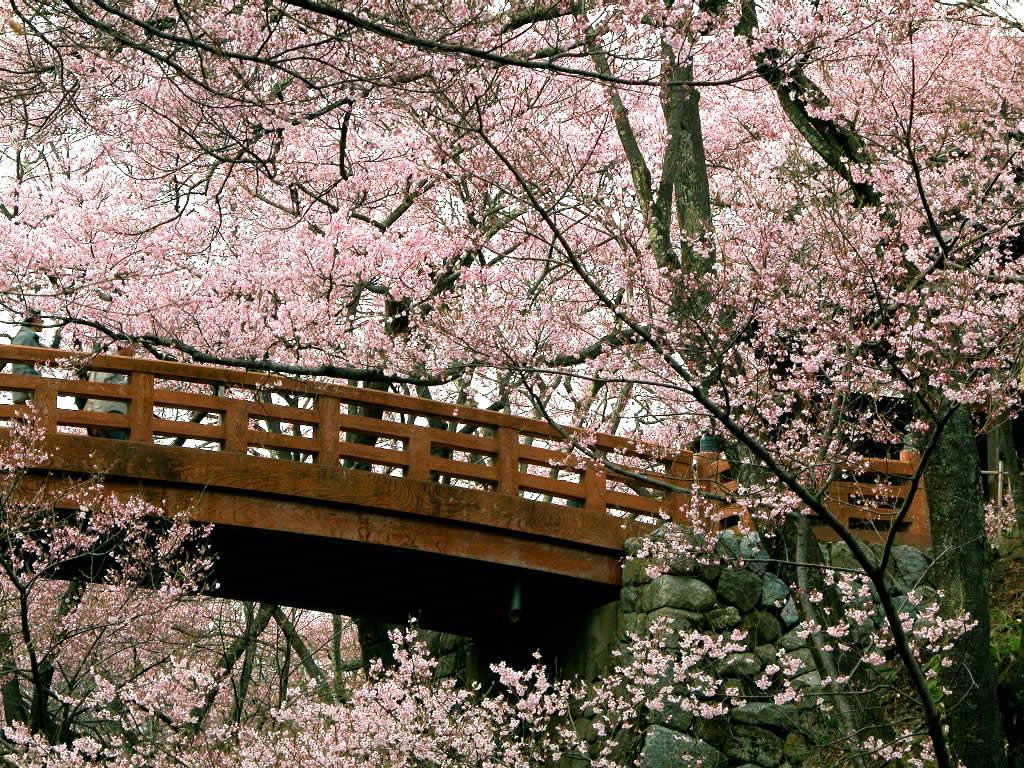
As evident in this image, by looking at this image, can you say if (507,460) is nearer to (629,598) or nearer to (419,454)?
(419,454)

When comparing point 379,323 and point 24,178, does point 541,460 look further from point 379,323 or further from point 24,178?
point 24,178

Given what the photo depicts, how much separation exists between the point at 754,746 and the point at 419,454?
11.4 ft

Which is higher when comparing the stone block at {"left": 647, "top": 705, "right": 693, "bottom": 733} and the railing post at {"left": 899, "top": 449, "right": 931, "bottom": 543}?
the railing post at {"left": 899, "top": 449, "right": 931, "bottom": 543}

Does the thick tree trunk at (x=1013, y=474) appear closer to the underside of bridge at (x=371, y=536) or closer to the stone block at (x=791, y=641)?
the stone block at (x=791, y=641)

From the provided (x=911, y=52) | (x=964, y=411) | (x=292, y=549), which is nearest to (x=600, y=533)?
(x=292, y=549)

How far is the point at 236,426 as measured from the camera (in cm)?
1045

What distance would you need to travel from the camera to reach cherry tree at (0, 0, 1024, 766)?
6.90m

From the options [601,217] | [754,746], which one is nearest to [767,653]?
[754,746]

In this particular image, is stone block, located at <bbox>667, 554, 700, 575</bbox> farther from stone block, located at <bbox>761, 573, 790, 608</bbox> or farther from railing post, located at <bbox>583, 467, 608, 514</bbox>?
railing post, located at <bbox>583, 467, 608, 514</bbox>

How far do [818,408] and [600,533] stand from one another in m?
2.73

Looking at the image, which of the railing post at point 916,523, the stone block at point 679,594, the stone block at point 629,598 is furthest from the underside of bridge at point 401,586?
the railing post at point 916,523

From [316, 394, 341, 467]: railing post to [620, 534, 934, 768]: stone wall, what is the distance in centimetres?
260

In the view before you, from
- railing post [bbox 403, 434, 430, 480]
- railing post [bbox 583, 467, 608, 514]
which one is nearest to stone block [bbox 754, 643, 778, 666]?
railing post [bbox 583, 467, 608, 514]

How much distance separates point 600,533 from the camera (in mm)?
11250
